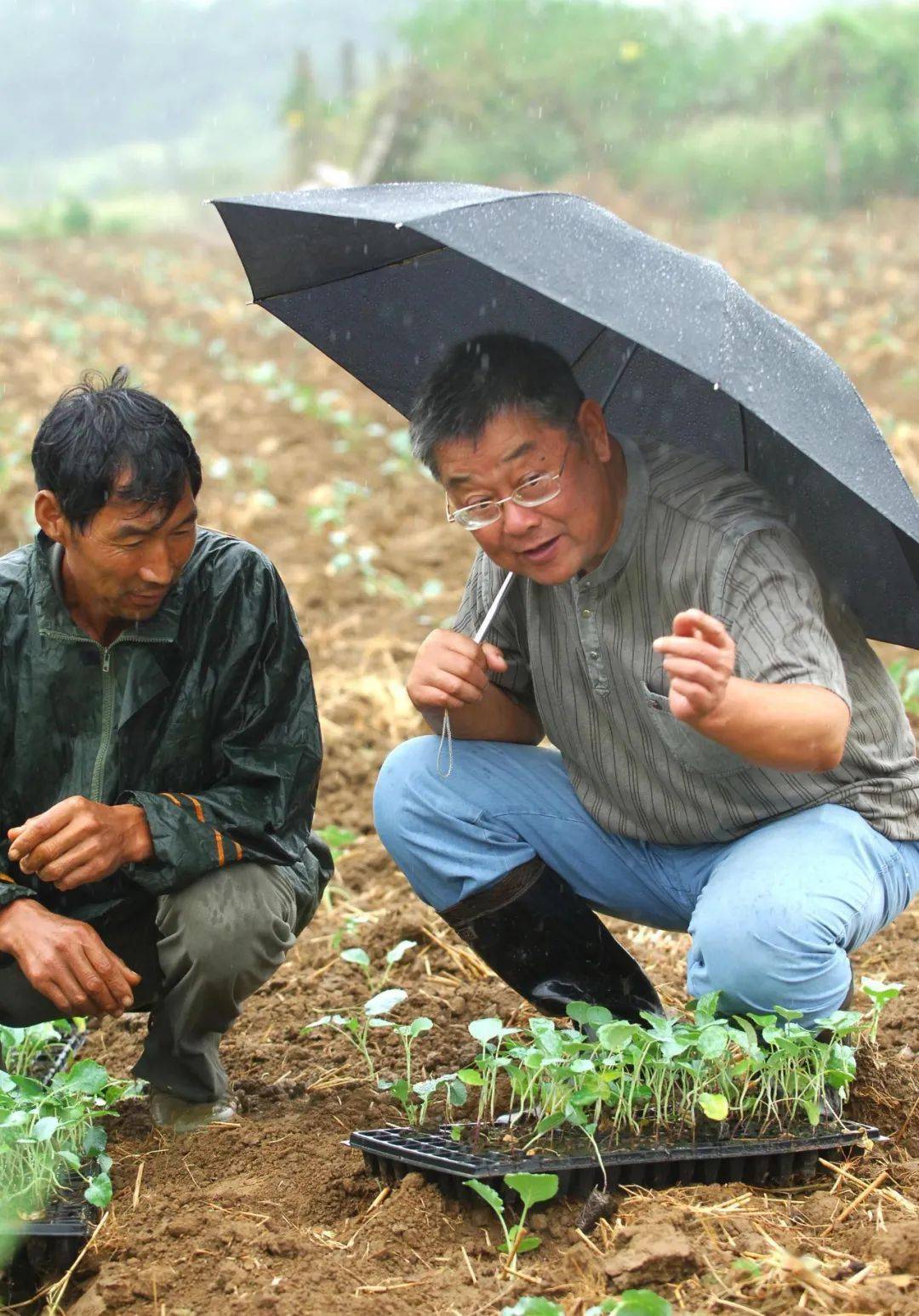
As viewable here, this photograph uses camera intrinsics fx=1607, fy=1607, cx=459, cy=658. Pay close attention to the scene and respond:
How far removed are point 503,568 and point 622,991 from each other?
2.71 ft

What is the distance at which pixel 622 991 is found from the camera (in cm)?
295

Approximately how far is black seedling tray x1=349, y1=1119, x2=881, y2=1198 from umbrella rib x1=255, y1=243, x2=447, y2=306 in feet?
4.83

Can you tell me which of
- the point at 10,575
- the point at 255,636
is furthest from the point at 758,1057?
the point at 10,575

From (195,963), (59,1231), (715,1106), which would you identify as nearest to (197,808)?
(195,963)

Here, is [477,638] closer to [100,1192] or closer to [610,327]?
[610,327]

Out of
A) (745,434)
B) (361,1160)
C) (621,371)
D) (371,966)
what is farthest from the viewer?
(371,966)

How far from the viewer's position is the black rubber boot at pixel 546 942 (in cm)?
288

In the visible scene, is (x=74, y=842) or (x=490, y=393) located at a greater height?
(x=490, y=393)

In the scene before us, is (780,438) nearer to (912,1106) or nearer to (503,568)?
(503,568)

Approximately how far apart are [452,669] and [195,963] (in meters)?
0.65

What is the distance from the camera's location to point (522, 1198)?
2275mm

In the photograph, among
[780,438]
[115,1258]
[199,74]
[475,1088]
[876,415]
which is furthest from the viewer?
[199,74]

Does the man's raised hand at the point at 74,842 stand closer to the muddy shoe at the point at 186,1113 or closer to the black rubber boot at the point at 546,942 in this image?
the muddy shoe at the point at 186,1113

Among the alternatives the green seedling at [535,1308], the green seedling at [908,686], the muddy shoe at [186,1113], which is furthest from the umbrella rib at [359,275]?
the green seedling at [908,686]
